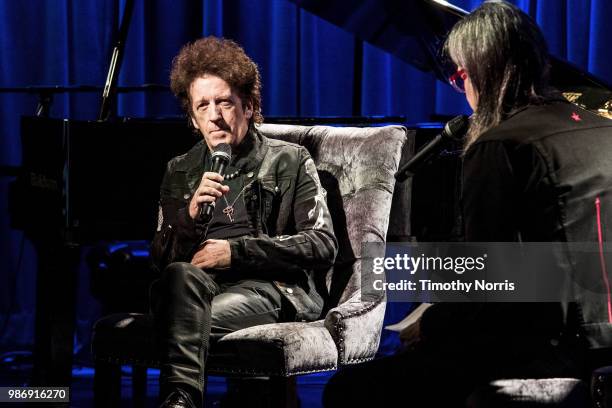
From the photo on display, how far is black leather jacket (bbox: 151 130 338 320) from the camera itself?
263cm

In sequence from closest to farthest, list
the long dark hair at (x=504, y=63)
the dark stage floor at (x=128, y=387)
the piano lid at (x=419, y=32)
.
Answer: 1. the long dark hair at (x=504, y=63)
2. the piano lid at (x=419, y=32)
3. the dark stage floor at (x=128, y=387)

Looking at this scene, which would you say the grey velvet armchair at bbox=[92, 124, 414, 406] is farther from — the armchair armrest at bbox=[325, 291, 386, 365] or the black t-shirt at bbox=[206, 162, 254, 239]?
the black t-shirt at bbox=[206, 162, 254, 239]

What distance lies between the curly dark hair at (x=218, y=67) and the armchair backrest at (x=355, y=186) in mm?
306

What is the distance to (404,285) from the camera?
3154mm

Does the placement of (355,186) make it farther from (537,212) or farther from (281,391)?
(537,212)

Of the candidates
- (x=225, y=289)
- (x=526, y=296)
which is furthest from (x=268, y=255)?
(x=526, y=296)

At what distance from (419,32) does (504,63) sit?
159 centimetres

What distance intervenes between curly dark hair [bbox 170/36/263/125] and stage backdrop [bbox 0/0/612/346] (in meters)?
1.64

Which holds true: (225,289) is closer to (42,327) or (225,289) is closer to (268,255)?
(268,255)

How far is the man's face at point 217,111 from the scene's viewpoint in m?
2.84

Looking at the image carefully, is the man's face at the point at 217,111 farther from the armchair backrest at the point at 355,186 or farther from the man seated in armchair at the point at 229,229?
the armchair backrest at the point at 355,186

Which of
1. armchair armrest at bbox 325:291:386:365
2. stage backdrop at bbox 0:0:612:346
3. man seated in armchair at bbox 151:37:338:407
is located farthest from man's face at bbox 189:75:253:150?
stage backdrop at bbox 0:0:612:346

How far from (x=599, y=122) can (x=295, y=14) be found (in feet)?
9.73

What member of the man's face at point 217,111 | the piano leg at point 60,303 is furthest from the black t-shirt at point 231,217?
the piano leg at point 60,303
